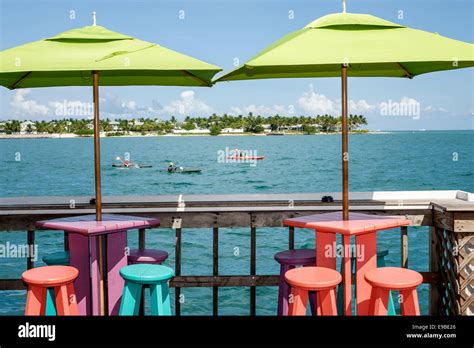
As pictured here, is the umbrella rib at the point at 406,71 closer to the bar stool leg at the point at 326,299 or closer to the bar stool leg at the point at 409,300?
the bar stool leg at the point at 409,300

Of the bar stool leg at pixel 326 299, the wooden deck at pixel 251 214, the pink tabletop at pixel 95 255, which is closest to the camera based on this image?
the bar stool leg at pixel 326 299

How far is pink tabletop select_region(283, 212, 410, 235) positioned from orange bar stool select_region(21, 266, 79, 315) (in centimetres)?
167

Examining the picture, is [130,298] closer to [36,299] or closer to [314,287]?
[36,299]

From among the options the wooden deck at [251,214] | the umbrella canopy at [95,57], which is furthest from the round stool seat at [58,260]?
the umbrella canopy at [95,57]

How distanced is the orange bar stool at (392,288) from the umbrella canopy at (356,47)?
1.42 meters

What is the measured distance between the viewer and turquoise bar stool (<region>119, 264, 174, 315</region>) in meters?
3.57

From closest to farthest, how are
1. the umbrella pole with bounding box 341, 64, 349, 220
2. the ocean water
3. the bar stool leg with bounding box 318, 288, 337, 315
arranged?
the bar stool leg with bounding box 318, 288, 337, 315
the umbrella pole with bounding box 341, 64, 349, 220
the ocean water

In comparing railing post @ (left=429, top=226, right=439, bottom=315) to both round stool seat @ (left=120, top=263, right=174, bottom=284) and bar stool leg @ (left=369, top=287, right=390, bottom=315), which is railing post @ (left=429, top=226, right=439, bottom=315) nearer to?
bar stool leg @ (left=369, top=287, right=390, bottom=315)

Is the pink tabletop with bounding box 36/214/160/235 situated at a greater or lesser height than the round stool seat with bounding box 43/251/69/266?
greater

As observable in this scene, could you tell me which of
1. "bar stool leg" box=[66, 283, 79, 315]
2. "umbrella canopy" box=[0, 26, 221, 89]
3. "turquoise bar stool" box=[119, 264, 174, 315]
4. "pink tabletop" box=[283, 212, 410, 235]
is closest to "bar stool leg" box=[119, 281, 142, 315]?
"turquoise bar stool" box=[119, 264, 174, 315]

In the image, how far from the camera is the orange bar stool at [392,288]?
3426 mm

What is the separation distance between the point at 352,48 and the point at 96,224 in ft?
7.33

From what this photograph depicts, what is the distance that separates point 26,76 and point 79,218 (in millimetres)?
1511
